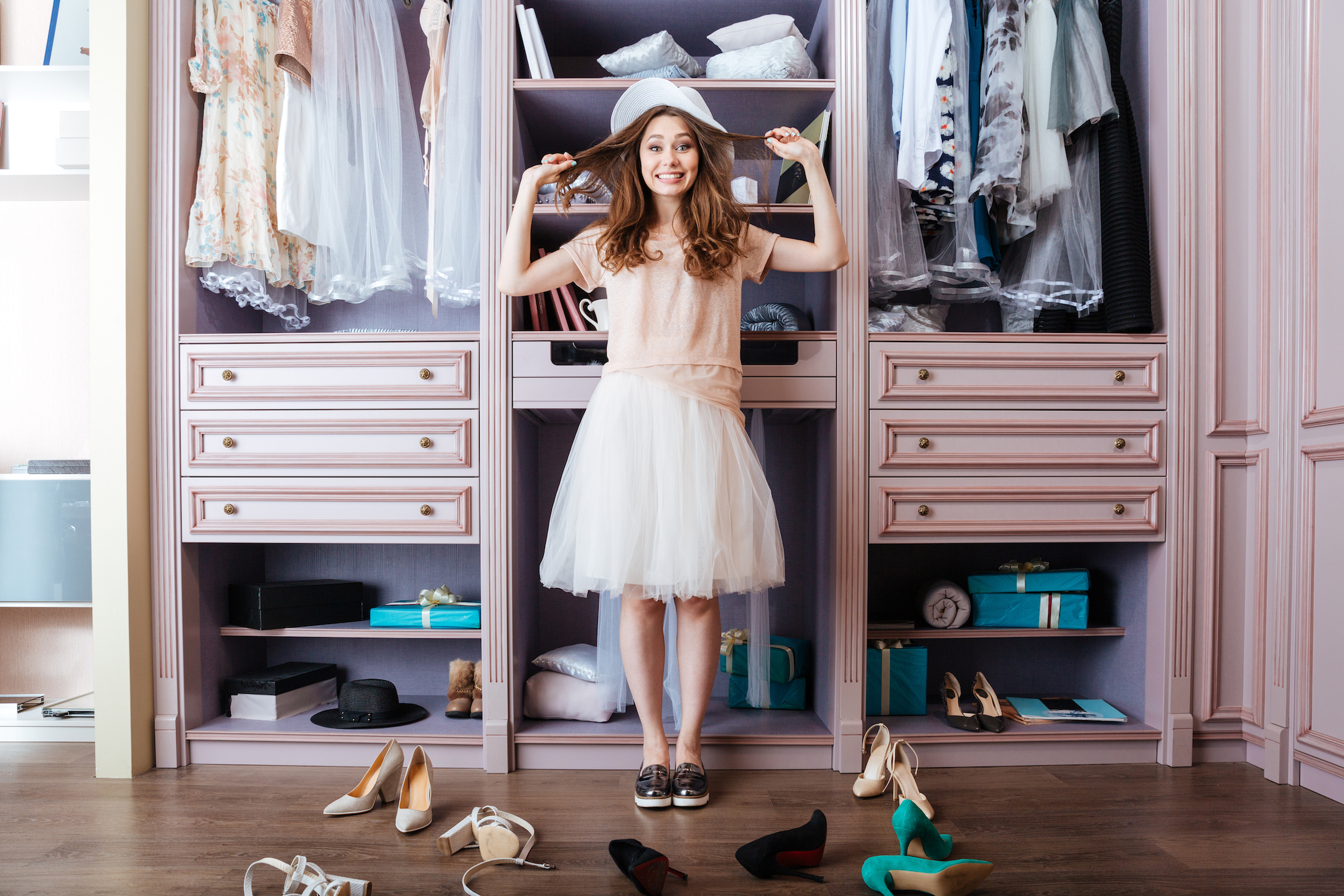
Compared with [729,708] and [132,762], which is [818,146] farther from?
[132,762]

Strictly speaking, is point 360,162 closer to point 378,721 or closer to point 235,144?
point 235,144

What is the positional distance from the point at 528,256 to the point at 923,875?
1.55 metres

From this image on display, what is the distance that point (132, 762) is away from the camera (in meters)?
1.99

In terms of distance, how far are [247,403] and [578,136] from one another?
48.7 inches

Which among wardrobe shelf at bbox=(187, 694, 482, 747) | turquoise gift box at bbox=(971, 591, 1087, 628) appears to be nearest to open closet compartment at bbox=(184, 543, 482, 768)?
wardrobe shelf at bbox=(187, 694, 482, 747)

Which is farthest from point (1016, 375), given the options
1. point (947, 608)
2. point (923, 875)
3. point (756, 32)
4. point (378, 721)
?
point (378, 721)

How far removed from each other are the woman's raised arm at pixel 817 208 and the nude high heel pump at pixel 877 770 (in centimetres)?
116

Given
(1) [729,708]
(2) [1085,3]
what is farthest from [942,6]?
(1) [729,708]

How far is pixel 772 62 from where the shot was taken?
2.11 m

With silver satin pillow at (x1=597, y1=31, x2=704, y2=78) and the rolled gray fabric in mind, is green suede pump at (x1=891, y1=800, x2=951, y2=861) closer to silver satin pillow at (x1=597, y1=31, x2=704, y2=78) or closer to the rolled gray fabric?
the rolled gray fabric

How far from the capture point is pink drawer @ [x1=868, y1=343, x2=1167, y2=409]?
6.79ft

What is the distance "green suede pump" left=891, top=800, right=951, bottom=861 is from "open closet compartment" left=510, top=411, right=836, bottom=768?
58 cm

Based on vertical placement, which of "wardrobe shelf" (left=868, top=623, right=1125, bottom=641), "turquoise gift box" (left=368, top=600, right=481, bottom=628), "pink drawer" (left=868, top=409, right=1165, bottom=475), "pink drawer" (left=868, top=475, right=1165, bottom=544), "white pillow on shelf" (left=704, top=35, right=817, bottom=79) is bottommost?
"wardrobe shelf" (left=868, top=623, right=1125, bottom=641)

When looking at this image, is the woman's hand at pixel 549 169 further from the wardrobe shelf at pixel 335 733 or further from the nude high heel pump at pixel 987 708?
the nude high heel pump at pixel 987 708
